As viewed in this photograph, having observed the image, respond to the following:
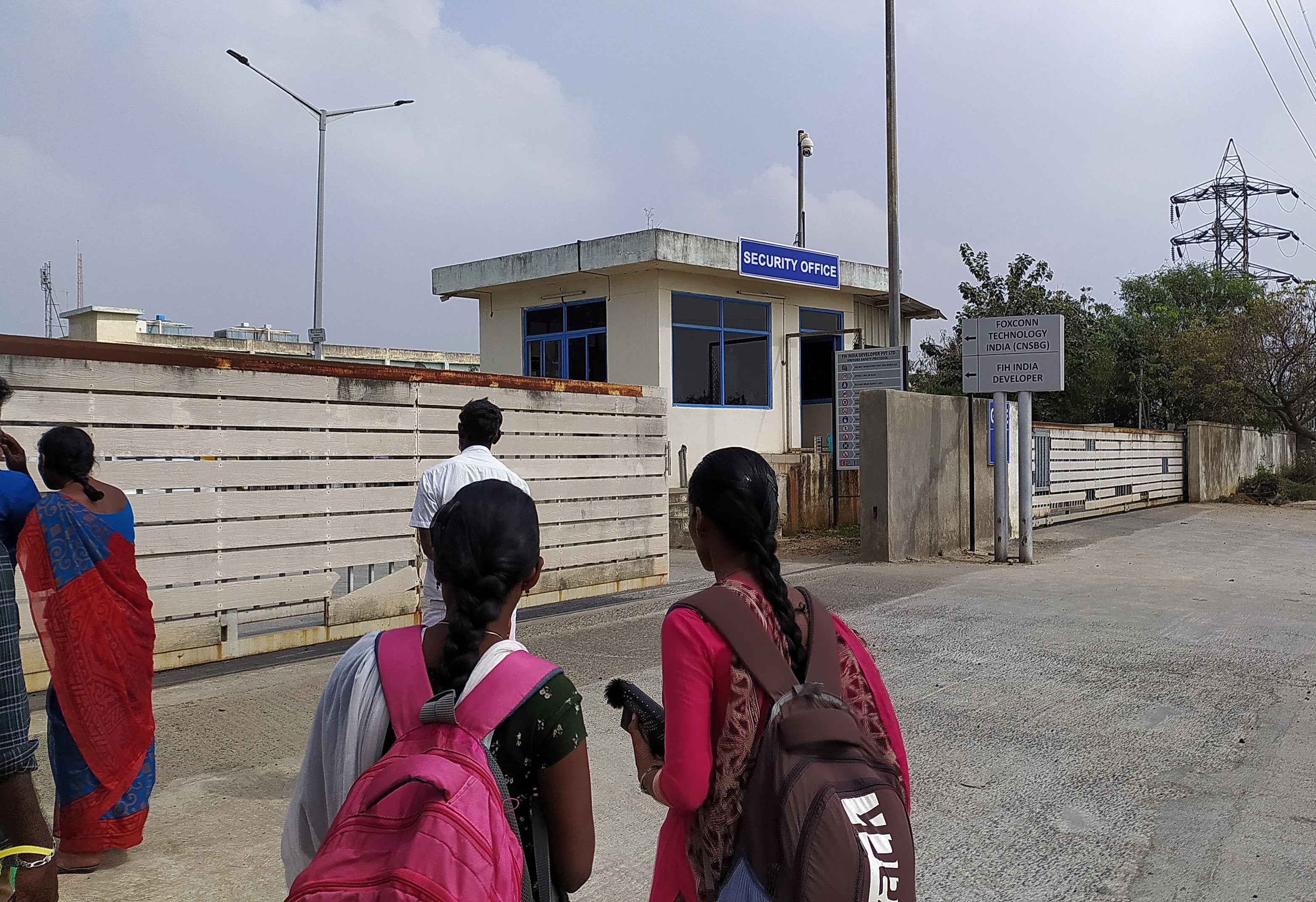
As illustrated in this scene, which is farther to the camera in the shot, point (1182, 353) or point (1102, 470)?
point (1182, 353)

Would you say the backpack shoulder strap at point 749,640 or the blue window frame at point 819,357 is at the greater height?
the blue window frame at point 819,357

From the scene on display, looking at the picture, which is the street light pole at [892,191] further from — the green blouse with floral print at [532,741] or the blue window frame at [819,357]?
the green blouse with floral print at [532,741]

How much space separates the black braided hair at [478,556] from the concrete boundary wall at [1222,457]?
28598mm

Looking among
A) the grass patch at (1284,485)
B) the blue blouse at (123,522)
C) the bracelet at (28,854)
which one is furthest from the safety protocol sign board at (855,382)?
the grass patch at (1284,485)

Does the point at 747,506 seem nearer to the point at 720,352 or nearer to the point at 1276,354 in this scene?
the point at 720,352

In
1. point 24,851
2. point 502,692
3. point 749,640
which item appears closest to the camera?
point 502,692

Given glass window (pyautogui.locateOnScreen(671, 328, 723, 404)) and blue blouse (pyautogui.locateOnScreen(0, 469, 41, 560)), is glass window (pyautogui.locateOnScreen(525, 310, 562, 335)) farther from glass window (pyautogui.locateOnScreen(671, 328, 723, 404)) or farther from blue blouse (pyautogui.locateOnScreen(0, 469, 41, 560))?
blue blouse (pyautogui.locateOnScreen(0, 469, 41, 560))

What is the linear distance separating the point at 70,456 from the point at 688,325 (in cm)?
1496

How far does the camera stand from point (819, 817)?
1757 mm

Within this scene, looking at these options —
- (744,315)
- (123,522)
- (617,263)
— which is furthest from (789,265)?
(123,522)

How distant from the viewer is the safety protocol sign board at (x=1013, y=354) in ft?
42.7

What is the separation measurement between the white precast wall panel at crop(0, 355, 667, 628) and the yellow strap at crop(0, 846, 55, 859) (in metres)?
3.64

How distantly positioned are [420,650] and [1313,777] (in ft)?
16.4

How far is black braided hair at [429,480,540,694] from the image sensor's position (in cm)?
176
